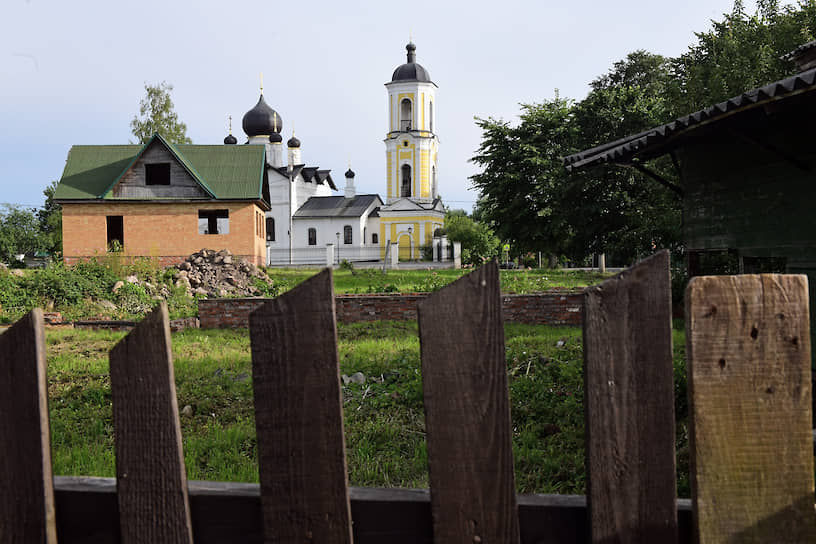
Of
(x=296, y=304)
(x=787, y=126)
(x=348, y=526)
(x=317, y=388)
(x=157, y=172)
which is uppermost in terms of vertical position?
(x=157, y=172)

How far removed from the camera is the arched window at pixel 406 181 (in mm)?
53812

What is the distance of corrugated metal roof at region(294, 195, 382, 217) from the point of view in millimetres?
53312

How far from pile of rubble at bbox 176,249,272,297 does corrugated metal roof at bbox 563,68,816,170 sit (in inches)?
520

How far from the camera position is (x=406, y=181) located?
54.2 m

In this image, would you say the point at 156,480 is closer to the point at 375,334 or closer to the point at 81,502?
the point at 81,502

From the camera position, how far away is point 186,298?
17234mm

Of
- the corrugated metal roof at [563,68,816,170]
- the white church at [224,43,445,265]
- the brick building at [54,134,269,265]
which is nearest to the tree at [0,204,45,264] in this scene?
the white church at [224,43,445,265]

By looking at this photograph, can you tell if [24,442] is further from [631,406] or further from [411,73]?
[411,73]

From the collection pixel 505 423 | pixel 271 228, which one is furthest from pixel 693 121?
pixel 271 228

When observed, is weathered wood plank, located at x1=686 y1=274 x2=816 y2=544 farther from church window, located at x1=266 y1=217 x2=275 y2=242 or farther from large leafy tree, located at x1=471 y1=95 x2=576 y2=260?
church window, located at x1=266 y1=217 x2=275 y2=242

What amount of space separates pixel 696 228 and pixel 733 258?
5.02 metres

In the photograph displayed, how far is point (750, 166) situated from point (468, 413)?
8458 millimetres

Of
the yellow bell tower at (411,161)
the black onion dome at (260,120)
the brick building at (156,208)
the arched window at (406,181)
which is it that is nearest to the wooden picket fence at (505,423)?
the brick building at (156,208)

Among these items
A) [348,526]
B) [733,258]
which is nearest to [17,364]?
[348,526]
